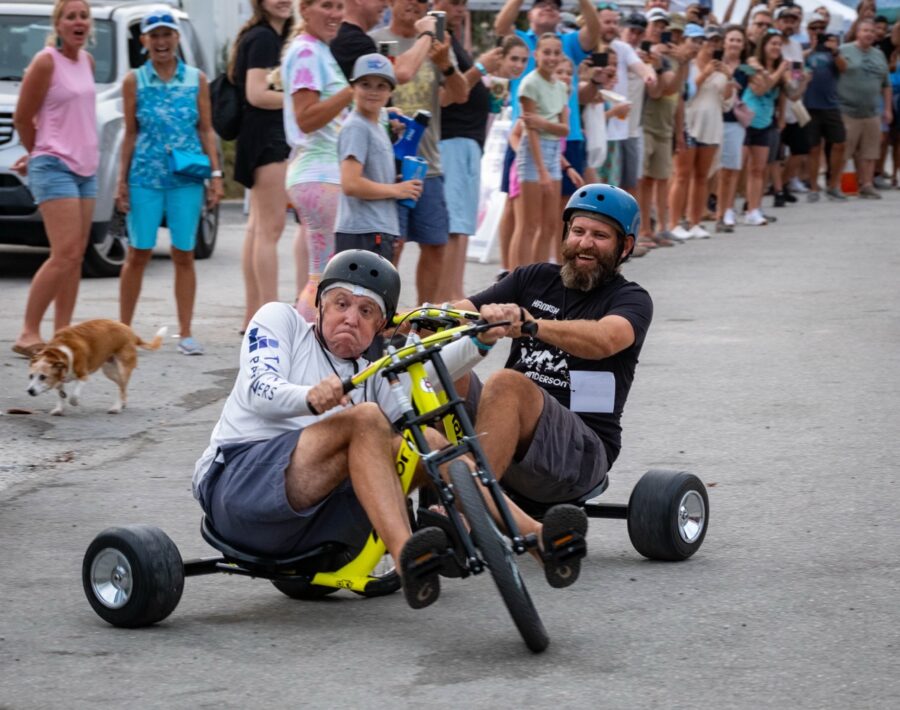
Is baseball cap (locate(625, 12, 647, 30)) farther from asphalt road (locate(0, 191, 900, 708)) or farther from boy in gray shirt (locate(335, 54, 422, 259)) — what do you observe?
boy in gray shirt (locate(335, 54, 422, 259))

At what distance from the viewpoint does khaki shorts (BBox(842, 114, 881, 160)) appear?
71.9 feet

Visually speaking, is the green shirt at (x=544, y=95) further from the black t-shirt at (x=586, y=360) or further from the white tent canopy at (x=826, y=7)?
the white tent canopy at (x=826, y=7)

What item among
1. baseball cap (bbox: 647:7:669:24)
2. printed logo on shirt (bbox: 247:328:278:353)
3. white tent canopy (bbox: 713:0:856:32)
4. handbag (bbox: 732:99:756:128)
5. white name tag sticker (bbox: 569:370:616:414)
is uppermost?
printed logo on shirt (bbox: 247:328:278:353)

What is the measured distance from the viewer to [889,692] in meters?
4.38

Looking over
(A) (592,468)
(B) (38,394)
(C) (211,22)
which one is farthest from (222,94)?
(C) (211,22)

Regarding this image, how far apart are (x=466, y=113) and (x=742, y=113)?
7.07 metres

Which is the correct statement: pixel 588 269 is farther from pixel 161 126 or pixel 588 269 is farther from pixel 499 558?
pixel 161 126

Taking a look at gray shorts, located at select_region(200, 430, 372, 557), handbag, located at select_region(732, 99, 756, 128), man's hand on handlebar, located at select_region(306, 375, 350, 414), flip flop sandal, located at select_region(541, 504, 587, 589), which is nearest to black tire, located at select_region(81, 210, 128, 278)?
handbag, located at select_region(732, 99, 756, 128)

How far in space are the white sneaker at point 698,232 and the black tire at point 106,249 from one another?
245 inches

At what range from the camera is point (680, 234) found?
17344 millimetres

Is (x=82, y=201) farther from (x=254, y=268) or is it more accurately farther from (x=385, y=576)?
(x=385, y=576)

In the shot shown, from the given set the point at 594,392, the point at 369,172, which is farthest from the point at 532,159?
the point at 594,392

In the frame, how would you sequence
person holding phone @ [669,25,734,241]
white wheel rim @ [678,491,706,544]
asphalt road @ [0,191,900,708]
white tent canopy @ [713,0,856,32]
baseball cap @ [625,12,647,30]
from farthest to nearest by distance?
white tent canopy @ [713,0,856,32] < person holding phone @ [669,25,734,241] < baseball cap @ [625,12,647,30] < white wheel rim @ [678,491,706,544] < asphalt road @ [0,191,900,708]

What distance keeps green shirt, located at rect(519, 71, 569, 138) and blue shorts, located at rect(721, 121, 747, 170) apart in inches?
211
